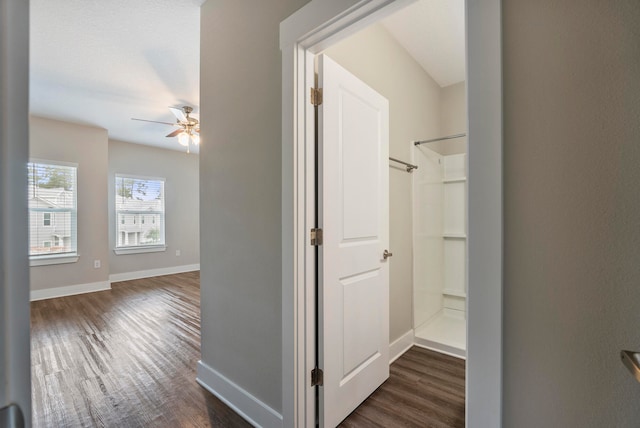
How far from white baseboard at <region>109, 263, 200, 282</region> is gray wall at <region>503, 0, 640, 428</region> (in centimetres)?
651

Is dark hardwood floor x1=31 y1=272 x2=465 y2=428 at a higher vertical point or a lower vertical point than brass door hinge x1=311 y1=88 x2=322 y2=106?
lower

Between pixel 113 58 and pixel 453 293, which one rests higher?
pixel 113 58

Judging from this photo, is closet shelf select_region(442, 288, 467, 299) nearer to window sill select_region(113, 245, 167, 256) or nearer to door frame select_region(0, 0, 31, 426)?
door frame select_region(0, 0, 31, 426)

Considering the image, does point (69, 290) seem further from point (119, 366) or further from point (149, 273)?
point (119, 366)

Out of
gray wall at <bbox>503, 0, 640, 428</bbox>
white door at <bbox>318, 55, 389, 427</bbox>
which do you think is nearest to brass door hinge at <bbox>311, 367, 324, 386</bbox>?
white door at <bbox>318, 55, 389, 427</bbox>

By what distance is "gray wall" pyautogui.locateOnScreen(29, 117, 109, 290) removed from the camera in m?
4.32

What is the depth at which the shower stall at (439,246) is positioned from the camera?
287 centimetres

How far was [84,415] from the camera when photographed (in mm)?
1771

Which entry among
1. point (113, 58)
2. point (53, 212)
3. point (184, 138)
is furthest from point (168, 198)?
point (113, 58)

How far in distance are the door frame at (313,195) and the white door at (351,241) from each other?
0.09 meters

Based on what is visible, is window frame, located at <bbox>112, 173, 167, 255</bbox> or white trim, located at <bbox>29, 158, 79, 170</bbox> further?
window frame, located at <bbox>112, 173, 167, 255</bbox>

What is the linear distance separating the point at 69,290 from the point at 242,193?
4723 millimetres

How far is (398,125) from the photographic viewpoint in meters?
2.61

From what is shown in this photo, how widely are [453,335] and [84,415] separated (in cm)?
300
